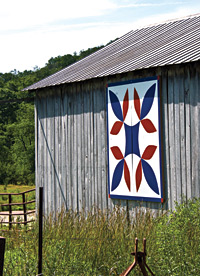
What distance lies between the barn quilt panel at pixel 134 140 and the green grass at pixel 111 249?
1636 millimetres

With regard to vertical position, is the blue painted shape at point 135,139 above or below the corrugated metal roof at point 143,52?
below

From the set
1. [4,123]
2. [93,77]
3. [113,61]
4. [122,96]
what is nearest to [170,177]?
[122,96]

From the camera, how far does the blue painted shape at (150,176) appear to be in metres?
10.4

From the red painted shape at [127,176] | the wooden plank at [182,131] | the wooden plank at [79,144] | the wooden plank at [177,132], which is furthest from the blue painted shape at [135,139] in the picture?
the wooden plank at [79,144]

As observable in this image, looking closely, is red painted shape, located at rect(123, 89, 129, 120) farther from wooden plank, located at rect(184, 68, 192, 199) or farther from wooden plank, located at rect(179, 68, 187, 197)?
wooden plank, located at rect(184, 68, 192, 199)

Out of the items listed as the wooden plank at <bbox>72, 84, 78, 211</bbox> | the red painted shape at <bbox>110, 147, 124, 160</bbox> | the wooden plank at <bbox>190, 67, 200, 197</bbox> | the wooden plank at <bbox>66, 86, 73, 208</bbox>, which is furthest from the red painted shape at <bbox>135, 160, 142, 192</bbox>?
the wooden plank at <bbox>66, 86, 73, 208</bbox>

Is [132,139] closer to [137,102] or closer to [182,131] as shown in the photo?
[137,102]

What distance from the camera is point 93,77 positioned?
1157 centimetres

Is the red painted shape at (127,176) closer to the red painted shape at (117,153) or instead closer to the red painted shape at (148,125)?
the red painted shape at (117,153)

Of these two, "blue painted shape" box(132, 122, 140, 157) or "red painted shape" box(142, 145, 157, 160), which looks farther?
"blue painted shape" box(132, 122, 140, 157)

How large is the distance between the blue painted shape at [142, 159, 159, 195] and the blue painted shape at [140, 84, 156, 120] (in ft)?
3.19

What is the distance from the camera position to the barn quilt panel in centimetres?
1043

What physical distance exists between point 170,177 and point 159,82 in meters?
1.87

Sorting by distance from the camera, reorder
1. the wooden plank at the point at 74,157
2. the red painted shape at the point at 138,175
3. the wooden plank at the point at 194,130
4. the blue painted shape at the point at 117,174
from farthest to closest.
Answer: the wooden plank at the point at 74,157
the blue painted shape at the point at 117,174
the red painted shape at the point at 138,175
the wooden plank at the point at 194,130
